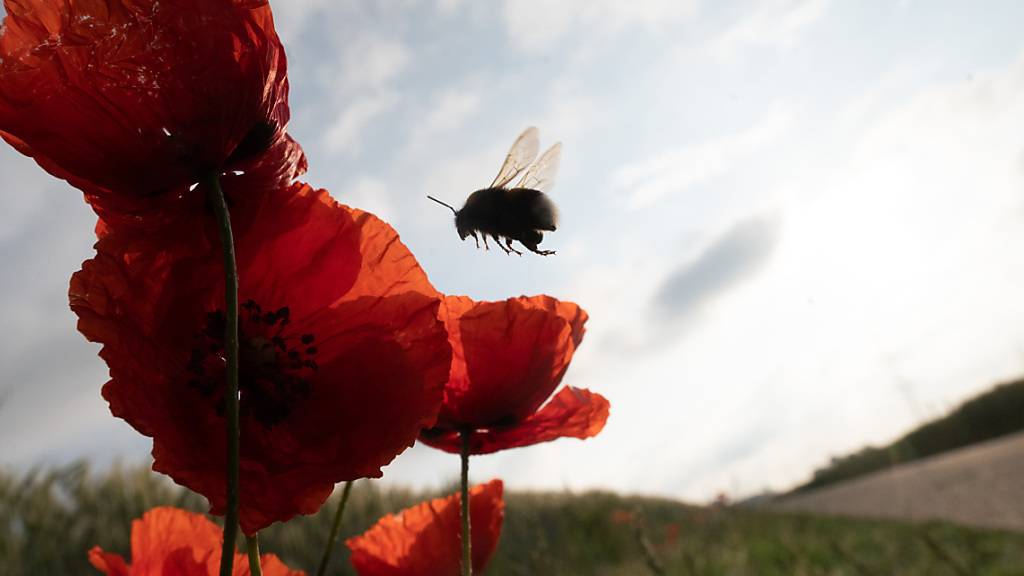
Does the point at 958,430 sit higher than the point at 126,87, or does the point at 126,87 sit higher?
the point at 958,430

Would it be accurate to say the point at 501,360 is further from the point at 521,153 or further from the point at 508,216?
the point at 521,153

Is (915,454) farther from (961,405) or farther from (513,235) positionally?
(513,235)

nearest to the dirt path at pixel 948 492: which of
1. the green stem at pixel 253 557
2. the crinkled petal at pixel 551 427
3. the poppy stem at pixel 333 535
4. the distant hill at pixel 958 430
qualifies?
the distant hill at pixel 958 430

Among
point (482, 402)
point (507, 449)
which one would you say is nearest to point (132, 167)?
point (482, 402)

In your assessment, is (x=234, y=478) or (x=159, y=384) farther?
(x=159, y=384)

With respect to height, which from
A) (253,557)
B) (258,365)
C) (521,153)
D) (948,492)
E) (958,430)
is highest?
(958,430)

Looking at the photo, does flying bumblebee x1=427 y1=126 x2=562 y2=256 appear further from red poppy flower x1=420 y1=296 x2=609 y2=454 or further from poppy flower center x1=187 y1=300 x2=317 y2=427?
poppy flower center x1=187 y1=300 x2=317 y2=427

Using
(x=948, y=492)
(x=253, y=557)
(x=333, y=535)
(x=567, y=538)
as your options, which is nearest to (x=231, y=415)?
(x=253, y=557)
